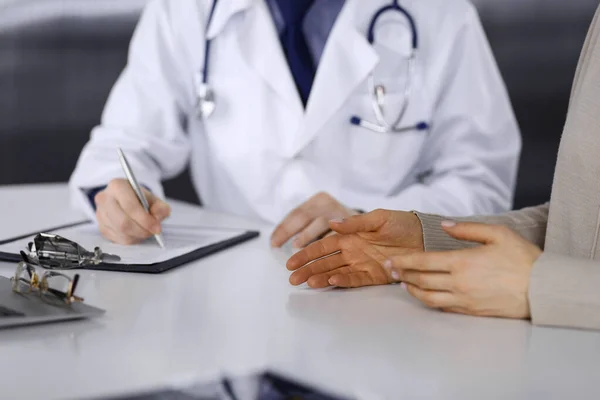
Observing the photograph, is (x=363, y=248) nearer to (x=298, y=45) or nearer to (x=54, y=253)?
(x=54, y=253)

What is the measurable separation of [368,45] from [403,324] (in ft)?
2.93

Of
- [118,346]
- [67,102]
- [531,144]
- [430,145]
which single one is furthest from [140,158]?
[531,144]

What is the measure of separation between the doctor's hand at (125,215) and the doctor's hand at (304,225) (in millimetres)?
181

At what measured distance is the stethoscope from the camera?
1605 mm

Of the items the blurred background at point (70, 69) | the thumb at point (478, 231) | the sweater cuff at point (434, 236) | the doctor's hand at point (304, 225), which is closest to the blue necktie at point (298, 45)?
the doctor's hand at point (304, 225)

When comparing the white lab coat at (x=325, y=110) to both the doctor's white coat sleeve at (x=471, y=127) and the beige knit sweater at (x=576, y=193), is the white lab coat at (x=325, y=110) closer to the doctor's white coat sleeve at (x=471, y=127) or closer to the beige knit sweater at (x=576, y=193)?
the doctor's white coat sleeve at (x=471, y=127)

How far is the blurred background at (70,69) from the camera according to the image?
2656 millimetres

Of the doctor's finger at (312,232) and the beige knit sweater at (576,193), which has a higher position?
the beige knit sweater at (576,193)

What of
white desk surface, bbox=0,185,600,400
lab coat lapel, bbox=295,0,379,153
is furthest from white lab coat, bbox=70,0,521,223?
white desk surface, bbox=0,185,600,400

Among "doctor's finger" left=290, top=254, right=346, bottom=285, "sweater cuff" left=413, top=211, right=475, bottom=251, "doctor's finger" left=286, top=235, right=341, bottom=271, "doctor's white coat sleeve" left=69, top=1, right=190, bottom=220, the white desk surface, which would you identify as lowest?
the white desk surface

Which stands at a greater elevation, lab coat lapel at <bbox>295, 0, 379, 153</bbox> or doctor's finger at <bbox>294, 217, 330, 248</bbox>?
lab coat lapel at <bbox>295, 0, 379, 153</bbox>

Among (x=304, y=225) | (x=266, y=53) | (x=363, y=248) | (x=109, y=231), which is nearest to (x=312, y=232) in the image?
(x=304, y=225)

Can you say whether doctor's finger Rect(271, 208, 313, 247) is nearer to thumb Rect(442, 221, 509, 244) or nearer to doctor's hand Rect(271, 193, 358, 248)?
doctor's hand Rect(271, 193, 358, 248)

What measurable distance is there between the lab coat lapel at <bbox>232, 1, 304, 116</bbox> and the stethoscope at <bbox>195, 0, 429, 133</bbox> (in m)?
0.08
